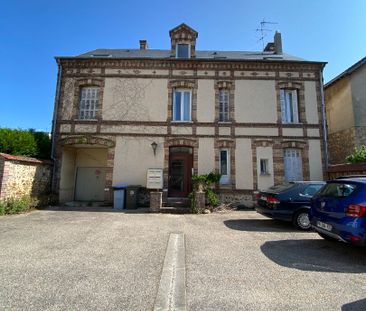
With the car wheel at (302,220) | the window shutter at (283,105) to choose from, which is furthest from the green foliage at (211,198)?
the window shutter at (283,105)

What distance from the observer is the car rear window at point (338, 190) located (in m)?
4.23

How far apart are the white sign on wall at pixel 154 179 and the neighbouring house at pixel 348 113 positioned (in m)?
9.86

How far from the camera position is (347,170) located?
897 centimetres

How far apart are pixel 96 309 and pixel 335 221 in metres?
4.23

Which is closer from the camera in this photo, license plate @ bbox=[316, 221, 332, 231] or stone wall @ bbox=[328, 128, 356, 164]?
license plate @ bbox=[316, 221, 332, 231]

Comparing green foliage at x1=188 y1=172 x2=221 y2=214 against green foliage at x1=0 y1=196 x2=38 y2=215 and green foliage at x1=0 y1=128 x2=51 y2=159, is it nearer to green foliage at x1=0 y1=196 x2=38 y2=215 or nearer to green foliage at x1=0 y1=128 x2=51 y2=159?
green foliage at x1=0 y1=196 x2=38 y2=215

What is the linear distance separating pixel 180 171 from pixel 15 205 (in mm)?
6672

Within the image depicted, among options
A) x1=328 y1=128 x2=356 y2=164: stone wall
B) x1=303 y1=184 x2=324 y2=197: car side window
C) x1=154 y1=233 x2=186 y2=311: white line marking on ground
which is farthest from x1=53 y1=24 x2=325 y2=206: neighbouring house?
x1=154 y1=233 x2=186 y2=311: white line marking on ground

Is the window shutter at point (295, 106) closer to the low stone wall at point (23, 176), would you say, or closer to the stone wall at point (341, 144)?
the stone wall at point (341, 144)

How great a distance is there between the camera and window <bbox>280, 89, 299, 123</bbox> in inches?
446

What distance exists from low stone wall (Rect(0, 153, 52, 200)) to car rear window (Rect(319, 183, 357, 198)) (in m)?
9.91

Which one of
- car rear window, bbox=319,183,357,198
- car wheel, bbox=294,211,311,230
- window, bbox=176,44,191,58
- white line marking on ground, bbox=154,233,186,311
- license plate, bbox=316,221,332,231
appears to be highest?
window, bbox=176,44,191,58

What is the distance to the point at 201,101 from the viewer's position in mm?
11156

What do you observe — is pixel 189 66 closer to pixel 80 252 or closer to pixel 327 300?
pixel 80 252
